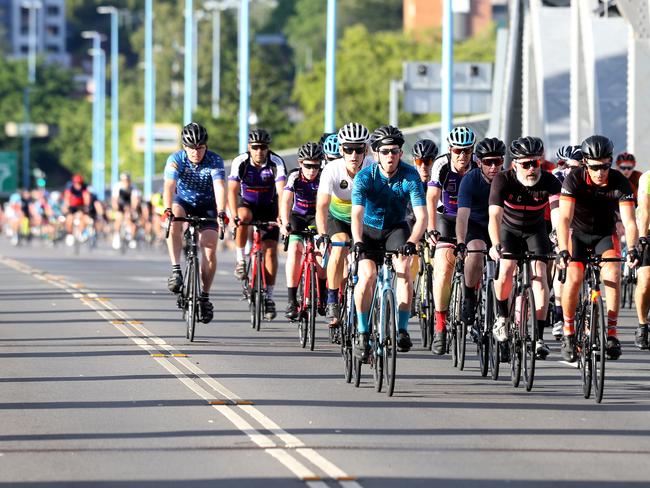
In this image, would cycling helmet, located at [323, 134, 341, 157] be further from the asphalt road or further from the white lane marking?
the white lane marking

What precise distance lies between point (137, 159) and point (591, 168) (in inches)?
3725

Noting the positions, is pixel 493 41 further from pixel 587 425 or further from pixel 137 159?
pixel 587 425

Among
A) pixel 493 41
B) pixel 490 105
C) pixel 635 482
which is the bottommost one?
pixel 635 482

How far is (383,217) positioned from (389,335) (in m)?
1.15

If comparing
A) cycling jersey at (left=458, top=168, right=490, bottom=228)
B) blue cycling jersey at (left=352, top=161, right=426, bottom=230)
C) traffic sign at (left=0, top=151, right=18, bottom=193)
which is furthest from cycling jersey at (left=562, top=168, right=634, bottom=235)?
traffic sign at (left=0, top=151, right=18, bottom=193)

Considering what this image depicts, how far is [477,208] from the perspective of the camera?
15055 millimetres

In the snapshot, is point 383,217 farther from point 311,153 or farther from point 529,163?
point 311,153

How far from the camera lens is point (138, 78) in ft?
506

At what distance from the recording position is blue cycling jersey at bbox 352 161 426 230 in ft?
44.2

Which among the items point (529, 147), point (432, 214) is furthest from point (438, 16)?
point (529, 147)

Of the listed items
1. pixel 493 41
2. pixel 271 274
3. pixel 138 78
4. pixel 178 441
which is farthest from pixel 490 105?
pixel 138 78

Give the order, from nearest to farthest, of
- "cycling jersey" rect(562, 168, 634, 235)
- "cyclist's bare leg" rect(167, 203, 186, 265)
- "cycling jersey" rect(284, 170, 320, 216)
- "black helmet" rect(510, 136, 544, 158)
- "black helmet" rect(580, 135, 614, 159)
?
1. "black helmet" rect(580, 135, 614, 159)
2. "cycling jersey" rect(562, 168, 634, 235)
3. "black helmet" rect(510, 136, 544, 158)
4. "cyclist's bare leg" rect(167, 203, 186, 265)
5. "cycling jersey" rect(284, 170, 320, 216)

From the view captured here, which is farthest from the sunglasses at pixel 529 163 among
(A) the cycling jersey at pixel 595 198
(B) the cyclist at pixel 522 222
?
(A) the cycling jersey at pixel 595 198

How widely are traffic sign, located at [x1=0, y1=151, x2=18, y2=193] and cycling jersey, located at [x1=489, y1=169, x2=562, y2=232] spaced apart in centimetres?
11096
